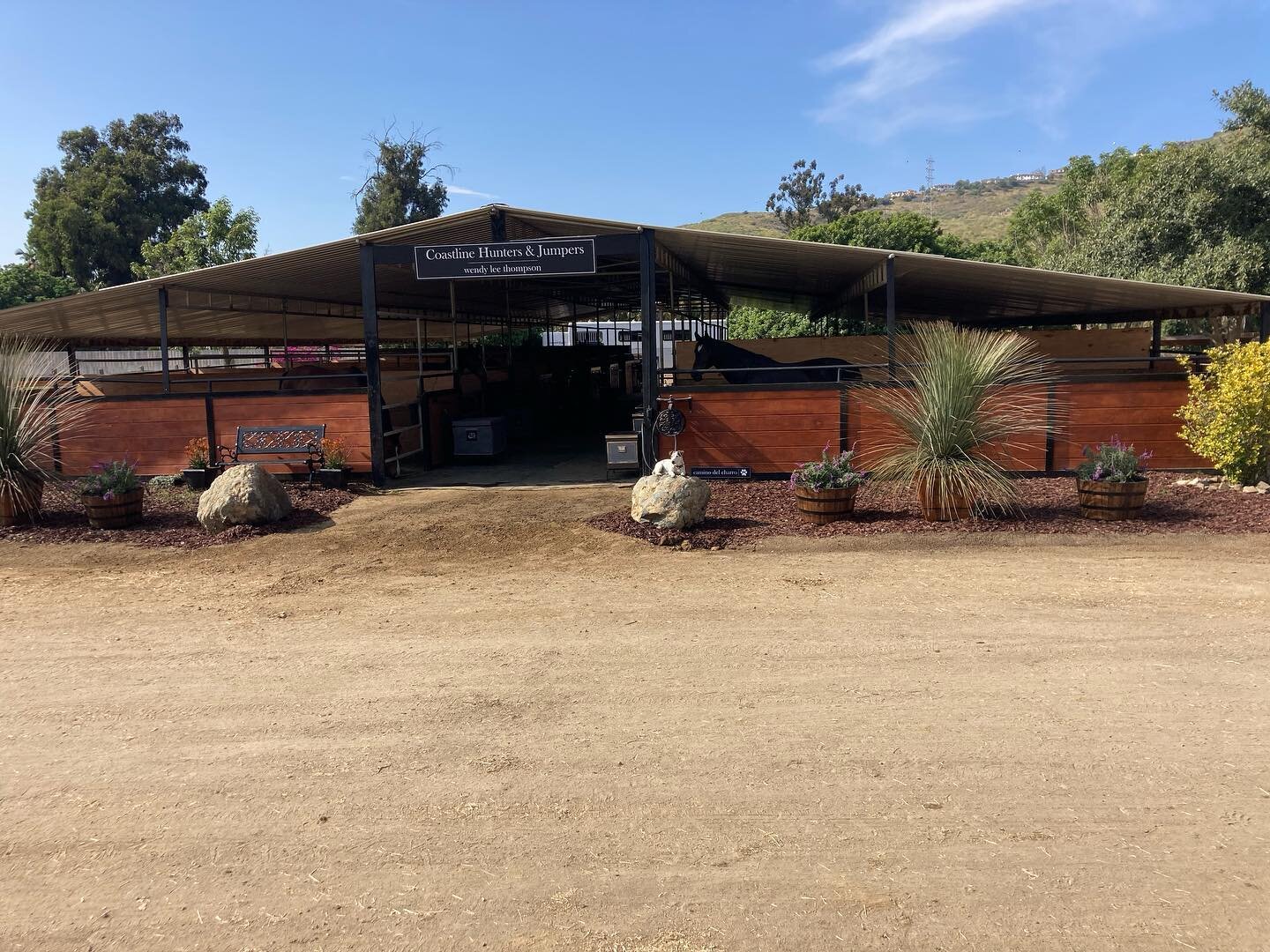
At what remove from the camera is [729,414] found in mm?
11531

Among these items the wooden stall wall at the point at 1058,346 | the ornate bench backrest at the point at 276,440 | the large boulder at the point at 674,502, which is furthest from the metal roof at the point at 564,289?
the large boulder at the point at 674,502

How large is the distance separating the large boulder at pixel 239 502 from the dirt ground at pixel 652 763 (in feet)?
7.44

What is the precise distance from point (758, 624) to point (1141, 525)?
4867 millimetres

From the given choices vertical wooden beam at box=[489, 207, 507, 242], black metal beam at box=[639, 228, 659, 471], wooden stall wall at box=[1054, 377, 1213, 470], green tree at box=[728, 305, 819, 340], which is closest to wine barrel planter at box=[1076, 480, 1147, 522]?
wooden stall wall at box=[1054, 377, 1213, 470]

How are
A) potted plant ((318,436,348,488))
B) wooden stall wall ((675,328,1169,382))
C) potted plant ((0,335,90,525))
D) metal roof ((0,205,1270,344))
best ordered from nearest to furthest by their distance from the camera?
potted plant ((0,335,90,525)), metal roof ((0,205,1270,344)), potted plant ((318,436,348,488)), wooden stall wall ((675,328,1169,382))

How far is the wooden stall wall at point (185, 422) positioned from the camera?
12.3 meters

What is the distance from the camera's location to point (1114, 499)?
336 inches

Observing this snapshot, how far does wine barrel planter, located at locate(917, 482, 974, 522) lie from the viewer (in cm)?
866

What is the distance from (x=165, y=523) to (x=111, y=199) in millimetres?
42782

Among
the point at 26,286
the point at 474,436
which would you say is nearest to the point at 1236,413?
the point at 474,436

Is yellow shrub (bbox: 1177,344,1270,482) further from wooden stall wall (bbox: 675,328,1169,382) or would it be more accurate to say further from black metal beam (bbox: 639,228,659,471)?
wooden stall wall (bbox: 675,328,1169,382)

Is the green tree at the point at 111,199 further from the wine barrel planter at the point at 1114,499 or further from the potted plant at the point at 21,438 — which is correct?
the wine barrel planter at the point at 1114,499

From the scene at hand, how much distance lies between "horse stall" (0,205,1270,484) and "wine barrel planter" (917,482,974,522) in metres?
2.40

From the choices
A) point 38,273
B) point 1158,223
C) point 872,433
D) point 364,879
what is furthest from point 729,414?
point 38,273
